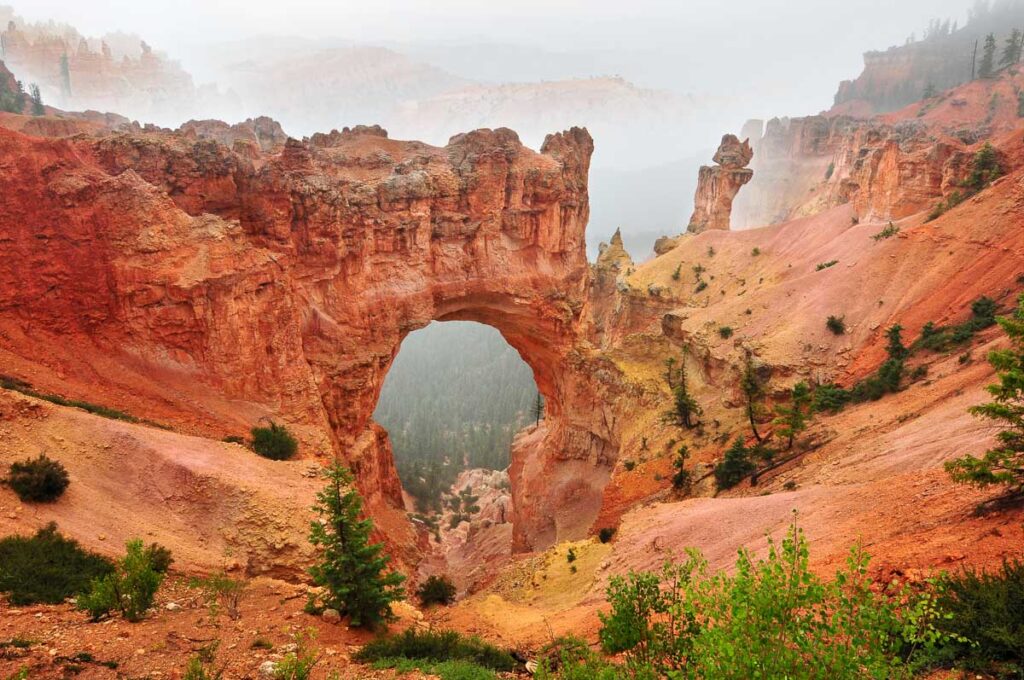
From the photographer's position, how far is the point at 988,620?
7973 mm

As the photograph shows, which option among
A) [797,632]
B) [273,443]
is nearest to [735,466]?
[273,443]

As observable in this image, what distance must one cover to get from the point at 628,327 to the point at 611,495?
96.5ft

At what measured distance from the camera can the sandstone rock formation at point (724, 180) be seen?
72.9m

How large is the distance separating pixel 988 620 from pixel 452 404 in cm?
11806

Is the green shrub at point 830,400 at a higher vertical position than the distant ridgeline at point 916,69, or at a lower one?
lower

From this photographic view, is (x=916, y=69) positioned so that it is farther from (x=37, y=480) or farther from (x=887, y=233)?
(x=37, y=480)

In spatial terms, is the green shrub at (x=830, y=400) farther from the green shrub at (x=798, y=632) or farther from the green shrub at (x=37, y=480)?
the green shrub at (x=37, y=480)

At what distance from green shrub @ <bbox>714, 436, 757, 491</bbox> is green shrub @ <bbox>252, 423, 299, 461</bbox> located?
18776 mm

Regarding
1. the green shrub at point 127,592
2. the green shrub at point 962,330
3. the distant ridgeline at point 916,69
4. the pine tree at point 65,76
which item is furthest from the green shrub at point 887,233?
the pine tree at point 65,76

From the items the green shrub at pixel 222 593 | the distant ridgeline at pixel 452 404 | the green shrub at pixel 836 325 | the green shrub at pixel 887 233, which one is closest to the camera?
the green shrub at pixel 222 593

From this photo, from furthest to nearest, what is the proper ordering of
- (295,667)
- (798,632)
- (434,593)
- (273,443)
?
(434,593) → (273,443) → (295,667) → (798,632)

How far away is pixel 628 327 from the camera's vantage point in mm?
59594

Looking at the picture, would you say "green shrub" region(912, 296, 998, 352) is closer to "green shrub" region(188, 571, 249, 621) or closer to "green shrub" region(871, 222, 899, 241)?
"green shrub" region(871, 222, 899, 241)

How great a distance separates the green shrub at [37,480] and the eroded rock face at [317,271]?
6.82 metres
